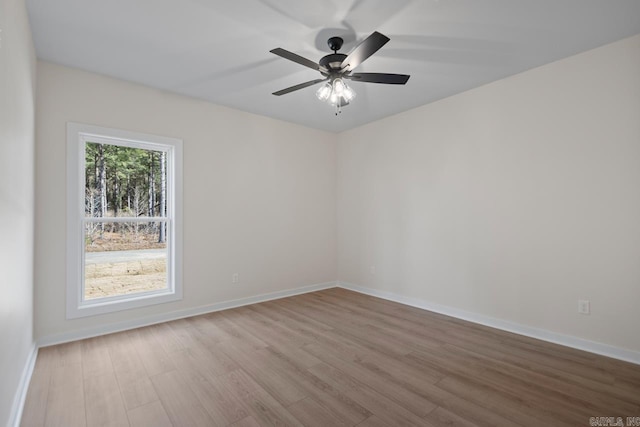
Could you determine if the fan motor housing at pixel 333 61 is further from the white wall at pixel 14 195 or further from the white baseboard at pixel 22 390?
the white baseboard at pixel 22 390

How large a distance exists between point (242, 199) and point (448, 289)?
3004 mm

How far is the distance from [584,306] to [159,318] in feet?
14.5

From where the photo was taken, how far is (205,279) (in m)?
3.94

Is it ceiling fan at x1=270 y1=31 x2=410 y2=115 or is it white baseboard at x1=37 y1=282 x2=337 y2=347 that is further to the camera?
white baseboard at x1=37 y1=282 x2=337 y2=347

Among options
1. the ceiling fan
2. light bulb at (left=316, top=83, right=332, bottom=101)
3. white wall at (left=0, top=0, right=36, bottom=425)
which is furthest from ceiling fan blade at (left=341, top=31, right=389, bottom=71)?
white wall at (left=0, top=0, right=36, bottom=425)

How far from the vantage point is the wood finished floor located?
1.90m

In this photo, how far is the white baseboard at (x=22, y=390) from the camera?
1786 millimetres

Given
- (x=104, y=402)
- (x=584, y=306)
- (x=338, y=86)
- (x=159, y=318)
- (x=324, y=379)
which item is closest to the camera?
(x=104, y=402)

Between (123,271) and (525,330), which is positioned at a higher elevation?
(123,271)

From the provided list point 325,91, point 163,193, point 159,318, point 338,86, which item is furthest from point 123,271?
point 338,86

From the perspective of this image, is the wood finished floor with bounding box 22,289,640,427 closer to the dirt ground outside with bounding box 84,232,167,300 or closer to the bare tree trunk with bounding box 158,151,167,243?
the dirt ground outside with bounding box 84,232,167,300

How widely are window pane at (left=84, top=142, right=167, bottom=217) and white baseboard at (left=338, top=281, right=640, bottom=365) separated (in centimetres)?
344

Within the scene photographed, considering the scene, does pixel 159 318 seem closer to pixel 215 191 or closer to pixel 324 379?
pixel 215 191

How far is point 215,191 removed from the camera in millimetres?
4059
